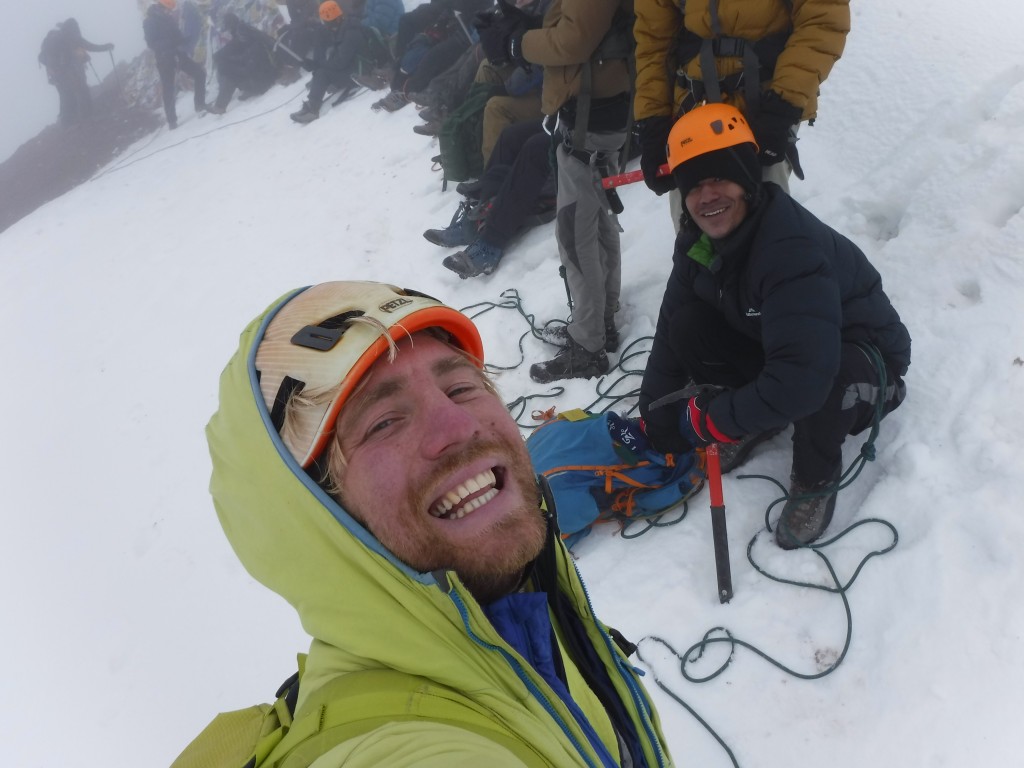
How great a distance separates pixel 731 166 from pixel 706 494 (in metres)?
1.32

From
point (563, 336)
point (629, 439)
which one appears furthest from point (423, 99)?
point (629, 439)

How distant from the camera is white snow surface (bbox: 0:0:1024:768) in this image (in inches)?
73.0

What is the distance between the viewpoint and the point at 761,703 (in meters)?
1.93

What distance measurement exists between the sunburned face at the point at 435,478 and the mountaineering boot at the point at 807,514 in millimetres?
1475

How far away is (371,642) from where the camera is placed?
Answer: 0.87m

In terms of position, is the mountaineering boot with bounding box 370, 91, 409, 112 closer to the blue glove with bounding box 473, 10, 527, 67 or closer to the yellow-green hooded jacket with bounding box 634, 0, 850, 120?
the blue glove with bounding box 473, 10, 527, 67

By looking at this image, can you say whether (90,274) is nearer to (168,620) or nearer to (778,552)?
(168,620)

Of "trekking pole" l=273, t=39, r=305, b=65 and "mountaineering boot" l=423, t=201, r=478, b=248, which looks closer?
"mountaineering boot" l=423, t=201, r=478, b=248

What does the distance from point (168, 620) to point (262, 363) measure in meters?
3.01

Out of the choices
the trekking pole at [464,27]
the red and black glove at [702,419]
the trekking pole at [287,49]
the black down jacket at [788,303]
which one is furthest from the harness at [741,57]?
the trekking pole at [287,49]

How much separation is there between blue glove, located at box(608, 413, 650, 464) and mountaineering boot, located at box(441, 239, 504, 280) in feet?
7.49

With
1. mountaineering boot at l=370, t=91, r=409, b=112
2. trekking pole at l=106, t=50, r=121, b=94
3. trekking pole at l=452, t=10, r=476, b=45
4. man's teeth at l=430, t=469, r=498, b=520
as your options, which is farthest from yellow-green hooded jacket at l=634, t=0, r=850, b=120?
trekking pole at l=106, t=50, r=121, b=94

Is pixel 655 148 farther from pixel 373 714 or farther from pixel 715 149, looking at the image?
pixel 373 714

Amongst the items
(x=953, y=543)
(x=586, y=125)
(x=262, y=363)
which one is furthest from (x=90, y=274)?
(x=953, y=543)
